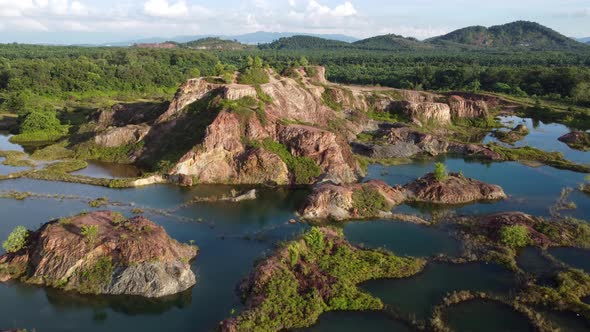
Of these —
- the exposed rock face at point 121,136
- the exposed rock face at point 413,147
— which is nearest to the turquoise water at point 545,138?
the exposed rock face at point 413,147

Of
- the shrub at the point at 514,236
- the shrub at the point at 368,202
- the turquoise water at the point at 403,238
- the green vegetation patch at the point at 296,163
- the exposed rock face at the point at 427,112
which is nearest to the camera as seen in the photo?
the turquoise water at the point at 403,238

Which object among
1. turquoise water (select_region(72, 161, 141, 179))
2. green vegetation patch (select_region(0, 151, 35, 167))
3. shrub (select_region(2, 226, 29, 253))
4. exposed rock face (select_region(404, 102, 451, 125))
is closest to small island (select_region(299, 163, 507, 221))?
shrub (select_region(2, 226, 29, 253))

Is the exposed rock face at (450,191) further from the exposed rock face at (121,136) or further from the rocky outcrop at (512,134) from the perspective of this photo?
the exposed rock face at (121,136)

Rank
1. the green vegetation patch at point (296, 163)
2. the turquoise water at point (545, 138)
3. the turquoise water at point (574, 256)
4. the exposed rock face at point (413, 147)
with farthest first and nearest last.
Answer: the turquoise water at point (545, 138) → the exposed rock face at point (413, 147) → the green vegetation patch at point (296, 163) → the turquoise water at point (574, 256)

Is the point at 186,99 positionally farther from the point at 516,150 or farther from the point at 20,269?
the point at 516,150

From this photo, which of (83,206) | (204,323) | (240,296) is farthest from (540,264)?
(83,206)

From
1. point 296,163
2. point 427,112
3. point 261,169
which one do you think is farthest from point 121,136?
point 427,112
